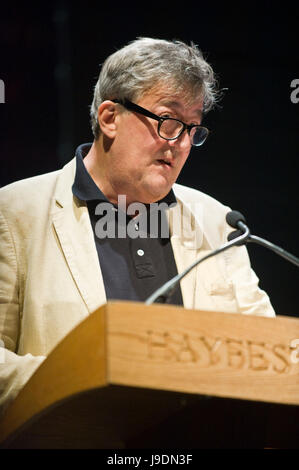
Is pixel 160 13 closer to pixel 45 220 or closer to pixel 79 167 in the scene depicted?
pixel 79 167

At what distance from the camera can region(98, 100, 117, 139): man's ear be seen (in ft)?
8.29

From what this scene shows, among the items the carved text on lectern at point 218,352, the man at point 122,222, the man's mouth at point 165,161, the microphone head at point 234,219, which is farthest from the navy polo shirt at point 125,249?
the carved text on lectern at point 218,352

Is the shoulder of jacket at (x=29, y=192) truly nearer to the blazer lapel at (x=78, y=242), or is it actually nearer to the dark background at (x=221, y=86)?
the blazer lapel at (x=78, y=242)

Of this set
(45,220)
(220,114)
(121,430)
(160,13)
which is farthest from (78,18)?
(121,430)

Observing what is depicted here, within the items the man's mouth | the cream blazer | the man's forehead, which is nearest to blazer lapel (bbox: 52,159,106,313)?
the cream blazer

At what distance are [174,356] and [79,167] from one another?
1381 millimetres

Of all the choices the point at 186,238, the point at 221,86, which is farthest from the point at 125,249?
the point at 221,86

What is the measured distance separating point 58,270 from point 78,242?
0.13 meters

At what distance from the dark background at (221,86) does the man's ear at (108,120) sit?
580 millimetres

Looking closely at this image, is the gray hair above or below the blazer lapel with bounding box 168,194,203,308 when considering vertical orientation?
above

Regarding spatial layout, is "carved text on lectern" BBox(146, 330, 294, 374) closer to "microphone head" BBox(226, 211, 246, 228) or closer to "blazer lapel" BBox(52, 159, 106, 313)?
"microphone head" BBox(226, 211, 246, 228)

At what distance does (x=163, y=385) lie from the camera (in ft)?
4.22

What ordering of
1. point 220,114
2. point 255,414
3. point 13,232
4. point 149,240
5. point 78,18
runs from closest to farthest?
1. point 255,414
2. point 13,232
3. point 149,240
4. point 78,18
5. point 220,114

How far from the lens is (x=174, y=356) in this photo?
1.31 metres
